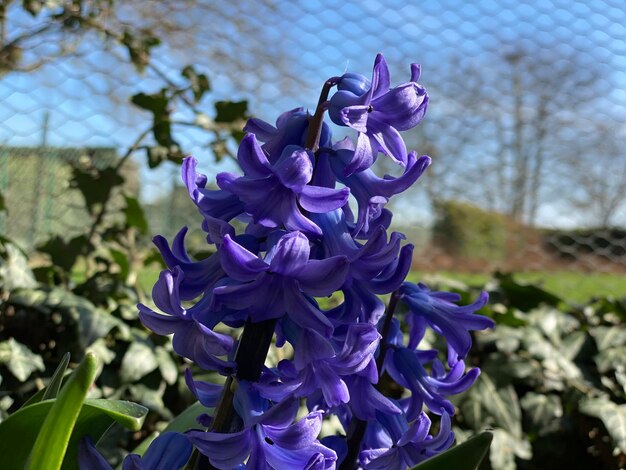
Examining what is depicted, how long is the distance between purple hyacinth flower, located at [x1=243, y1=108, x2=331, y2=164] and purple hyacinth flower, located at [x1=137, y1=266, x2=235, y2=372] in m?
0.13

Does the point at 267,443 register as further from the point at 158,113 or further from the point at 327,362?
the point at 158,113

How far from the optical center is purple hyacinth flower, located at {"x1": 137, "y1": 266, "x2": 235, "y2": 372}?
47 cm

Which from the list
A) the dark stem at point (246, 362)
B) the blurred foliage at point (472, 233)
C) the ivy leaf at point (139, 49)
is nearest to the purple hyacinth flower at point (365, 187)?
the dark stem at point (246, 362)

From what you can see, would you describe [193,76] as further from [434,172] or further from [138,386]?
[434,172]

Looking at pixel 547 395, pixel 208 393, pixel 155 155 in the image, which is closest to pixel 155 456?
pixel 208 393

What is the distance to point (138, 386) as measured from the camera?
1.28 m

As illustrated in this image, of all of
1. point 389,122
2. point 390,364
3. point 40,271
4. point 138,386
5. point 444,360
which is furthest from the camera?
point 40,271

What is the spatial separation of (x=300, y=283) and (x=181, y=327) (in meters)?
0.10

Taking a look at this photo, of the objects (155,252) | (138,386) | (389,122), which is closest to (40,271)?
(155,252)

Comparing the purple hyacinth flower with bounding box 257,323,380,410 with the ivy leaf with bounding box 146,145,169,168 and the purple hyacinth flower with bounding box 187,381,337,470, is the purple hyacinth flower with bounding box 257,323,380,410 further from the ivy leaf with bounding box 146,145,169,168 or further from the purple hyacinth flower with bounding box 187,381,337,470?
the ivy leaf with bounding box 146,145,169,168

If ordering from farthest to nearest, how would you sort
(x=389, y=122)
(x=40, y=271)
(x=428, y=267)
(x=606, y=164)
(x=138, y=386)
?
(x=606, y=164)
(x=428, y=267)
(x=40, y=271)
(x=138, y=386)
(x=389, y=122)

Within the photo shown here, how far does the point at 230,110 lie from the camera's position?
5.40 feet


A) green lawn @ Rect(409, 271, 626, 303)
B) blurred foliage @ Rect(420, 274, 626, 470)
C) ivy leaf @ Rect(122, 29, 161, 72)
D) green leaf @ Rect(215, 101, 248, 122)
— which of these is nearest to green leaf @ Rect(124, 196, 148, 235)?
green leaf @ Rect(215, 101, 248, 122)

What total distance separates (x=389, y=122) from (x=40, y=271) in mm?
1262
